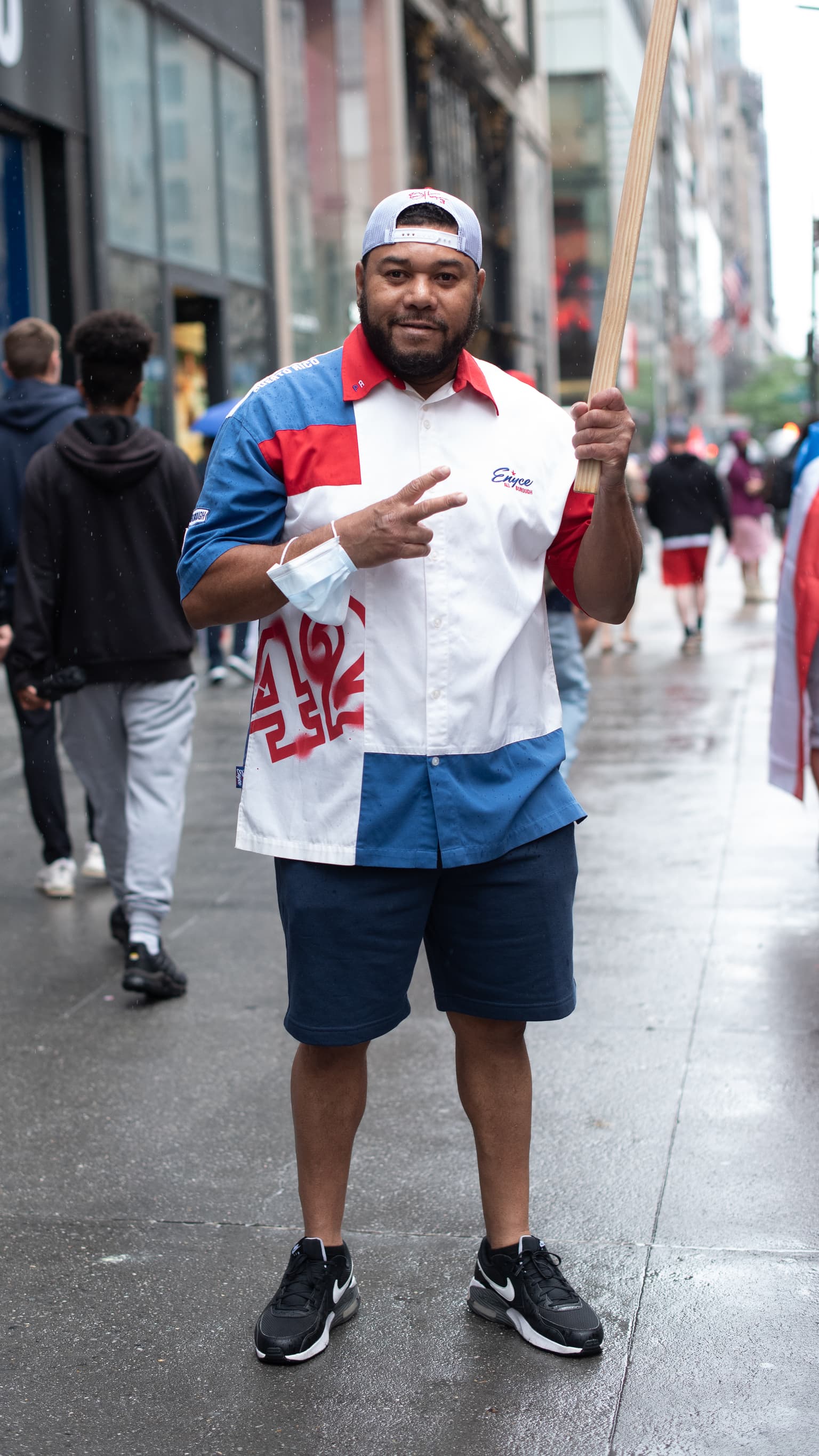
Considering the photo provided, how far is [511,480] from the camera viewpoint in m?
2.96

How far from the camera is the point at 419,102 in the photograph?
22.5m

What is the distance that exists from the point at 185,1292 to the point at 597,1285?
0.79 m

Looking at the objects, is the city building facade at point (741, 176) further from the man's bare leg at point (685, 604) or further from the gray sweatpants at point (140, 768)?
the gray sweatpants at point (140, 768)

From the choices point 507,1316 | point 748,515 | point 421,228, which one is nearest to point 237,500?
point 421,228

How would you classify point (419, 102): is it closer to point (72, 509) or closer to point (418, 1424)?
point (72, 509)

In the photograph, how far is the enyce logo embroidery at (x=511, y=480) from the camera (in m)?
2.96

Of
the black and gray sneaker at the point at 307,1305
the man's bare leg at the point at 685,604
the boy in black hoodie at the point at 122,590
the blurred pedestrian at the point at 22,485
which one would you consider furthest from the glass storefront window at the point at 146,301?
the black and gray sneaker at the point at 307,1305

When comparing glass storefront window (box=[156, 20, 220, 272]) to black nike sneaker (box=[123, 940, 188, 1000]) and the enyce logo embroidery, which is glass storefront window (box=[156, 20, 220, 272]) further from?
the enyce logo embroidery

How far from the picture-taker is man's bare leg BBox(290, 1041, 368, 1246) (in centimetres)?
311

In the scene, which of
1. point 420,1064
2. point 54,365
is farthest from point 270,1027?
point 54,365

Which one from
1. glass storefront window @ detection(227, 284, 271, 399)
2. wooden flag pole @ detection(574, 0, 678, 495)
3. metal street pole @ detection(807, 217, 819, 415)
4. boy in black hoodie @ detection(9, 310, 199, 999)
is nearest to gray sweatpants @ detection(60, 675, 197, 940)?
boy in black hoodie @ detection(9, 310, 199, 999)

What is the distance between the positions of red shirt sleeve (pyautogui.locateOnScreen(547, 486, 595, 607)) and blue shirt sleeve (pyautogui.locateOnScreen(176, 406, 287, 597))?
512 millimetres

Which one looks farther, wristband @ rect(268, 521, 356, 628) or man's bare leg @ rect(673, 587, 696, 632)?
man's bare leg @ rect(673, 587, 696, 632)

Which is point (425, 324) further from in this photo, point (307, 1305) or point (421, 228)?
point (307, 1305)
